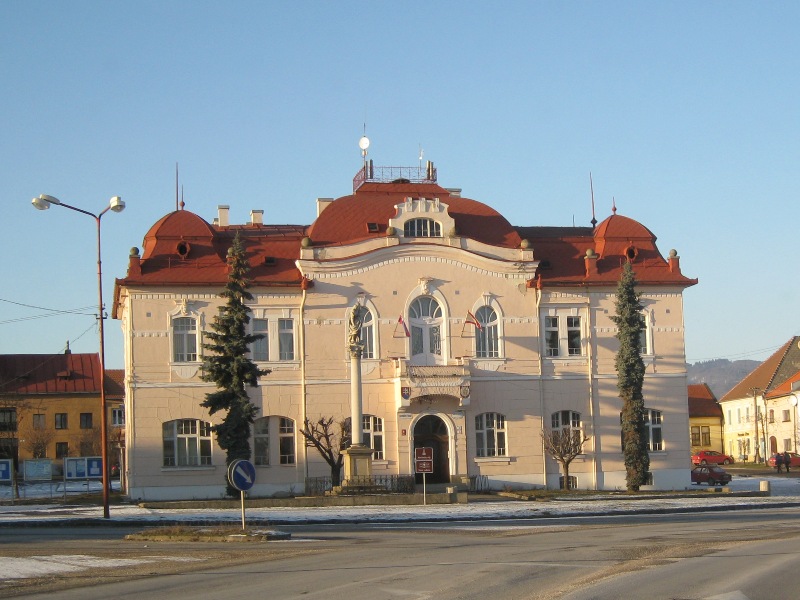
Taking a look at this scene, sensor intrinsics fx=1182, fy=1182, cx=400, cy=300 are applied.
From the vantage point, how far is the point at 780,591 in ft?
53.6

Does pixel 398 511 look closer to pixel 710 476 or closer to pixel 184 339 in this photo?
pixel 184 339

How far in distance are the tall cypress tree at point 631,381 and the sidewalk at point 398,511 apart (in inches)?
142

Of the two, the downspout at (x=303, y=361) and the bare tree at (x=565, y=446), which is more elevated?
the downspout at (x=303, y=361)

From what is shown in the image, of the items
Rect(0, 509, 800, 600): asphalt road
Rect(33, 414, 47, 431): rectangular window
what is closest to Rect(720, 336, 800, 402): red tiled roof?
Rect(33, 414, 47, 431): rectangular window

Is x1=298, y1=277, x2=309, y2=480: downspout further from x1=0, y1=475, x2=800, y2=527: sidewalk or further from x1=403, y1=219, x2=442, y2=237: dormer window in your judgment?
x1=0, y1=475, x2=800, y2=527: sidewalk

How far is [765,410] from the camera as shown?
9544 centimetres

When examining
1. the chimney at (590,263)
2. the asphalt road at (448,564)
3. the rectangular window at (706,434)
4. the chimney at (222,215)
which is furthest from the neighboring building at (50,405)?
the asphalt road at (448,564)

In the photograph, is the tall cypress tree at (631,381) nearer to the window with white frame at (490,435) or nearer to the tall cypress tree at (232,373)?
the window with white frame at (490,435)

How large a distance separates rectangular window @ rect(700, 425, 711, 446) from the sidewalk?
203 ft

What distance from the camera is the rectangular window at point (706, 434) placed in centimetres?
10675

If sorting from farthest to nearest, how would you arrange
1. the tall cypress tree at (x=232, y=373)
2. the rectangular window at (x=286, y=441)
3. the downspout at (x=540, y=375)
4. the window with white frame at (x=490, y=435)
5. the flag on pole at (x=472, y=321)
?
1. the downspout at (x=540, y=375)
2. the window with white frame at (x=490, y=435)
3. the flag on pole at (x=472, y=321)
4. the rectangular window at (x=286, y=441)
5. the tall cypress tree at (x=232, y=373)

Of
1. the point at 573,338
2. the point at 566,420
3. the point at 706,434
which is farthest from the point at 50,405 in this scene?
the point at 706,434

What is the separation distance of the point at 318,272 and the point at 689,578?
33.5 m

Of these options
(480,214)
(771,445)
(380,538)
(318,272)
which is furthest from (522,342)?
(771,445)
